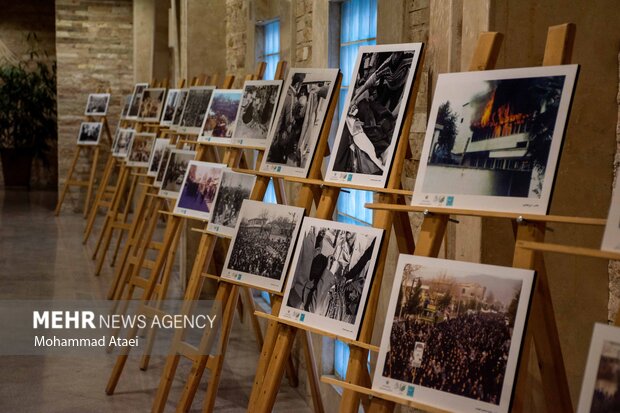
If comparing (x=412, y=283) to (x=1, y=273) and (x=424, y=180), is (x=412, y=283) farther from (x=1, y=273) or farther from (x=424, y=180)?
(x=1, y=273)

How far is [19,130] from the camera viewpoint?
1577 centimetres

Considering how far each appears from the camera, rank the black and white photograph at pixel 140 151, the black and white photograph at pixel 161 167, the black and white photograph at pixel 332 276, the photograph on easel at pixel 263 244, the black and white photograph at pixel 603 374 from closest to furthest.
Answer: the black and white photograph at pixel 603 374 < the black and white photograph at pixel 332 276 < the photograph on easel at pixel 263 244 < the black and white photograph at pixel 161 167 < the black and white photograph at pixel 140 151

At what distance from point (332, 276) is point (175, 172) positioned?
122 inches

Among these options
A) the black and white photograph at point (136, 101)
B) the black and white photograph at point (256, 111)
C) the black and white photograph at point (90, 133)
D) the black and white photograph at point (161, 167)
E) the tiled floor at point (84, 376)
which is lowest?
the tiled floor at point (84, 376)

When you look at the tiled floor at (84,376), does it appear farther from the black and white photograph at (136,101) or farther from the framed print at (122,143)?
the black and white photograph at (136,101)

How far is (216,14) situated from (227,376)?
379cm

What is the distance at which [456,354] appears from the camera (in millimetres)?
2523

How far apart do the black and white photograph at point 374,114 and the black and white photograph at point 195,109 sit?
298cm

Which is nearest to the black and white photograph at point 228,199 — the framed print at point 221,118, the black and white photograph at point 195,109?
the framed print at point 221,118

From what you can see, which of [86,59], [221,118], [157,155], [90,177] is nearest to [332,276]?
[221,118]

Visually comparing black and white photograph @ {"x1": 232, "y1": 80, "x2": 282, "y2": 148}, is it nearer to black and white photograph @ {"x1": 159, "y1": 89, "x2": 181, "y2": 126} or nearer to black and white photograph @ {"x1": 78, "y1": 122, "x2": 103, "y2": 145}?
black and white photograph @ {"x1": 159, "y1": 89, "x2": 181, "y2": 126}

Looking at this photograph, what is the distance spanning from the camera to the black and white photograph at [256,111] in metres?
4.66

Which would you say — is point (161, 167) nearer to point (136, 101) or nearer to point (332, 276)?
point (332, 276)

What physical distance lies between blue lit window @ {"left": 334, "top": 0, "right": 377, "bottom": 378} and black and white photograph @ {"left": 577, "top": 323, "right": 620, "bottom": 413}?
2259mm
